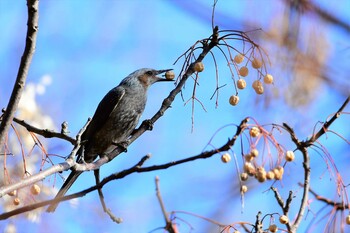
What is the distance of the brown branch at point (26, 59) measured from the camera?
2.29 metres

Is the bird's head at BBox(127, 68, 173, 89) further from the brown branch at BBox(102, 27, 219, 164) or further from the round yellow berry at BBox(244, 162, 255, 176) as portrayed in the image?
the round yellow berry at BBox(244, 162, 255, 176)

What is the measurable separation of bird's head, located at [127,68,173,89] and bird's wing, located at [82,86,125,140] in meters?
0.32

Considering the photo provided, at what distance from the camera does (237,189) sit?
3402mm

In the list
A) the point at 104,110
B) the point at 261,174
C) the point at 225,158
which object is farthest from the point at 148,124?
the point at 104,110

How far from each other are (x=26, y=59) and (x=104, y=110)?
3.38m

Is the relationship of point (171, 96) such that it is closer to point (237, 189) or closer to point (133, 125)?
point (237, 189)

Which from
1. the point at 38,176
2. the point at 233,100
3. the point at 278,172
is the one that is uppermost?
the point at 233,100

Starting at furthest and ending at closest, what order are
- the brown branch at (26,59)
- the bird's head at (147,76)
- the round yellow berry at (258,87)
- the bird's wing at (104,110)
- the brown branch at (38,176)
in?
the bird's head at (147,76)
the bird's wing at (104,110)
the round yellow berry at (258,87)
the brown branch at (38,176)
the brown branch at (26,59)

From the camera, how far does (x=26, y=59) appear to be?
238cm

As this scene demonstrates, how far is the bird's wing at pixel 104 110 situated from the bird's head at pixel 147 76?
1.06 ft

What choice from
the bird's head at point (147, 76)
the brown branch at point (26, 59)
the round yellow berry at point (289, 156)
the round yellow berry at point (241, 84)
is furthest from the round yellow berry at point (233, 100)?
the bird's head at point (147, 76)

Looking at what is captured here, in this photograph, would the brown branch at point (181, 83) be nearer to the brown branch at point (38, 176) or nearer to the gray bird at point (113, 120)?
the brown branch at point (38, 176)

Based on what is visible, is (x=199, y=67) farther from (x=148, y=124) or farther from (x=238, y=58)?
(x=148, y=124)

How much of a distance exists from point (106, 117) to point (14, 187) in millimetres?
3155
